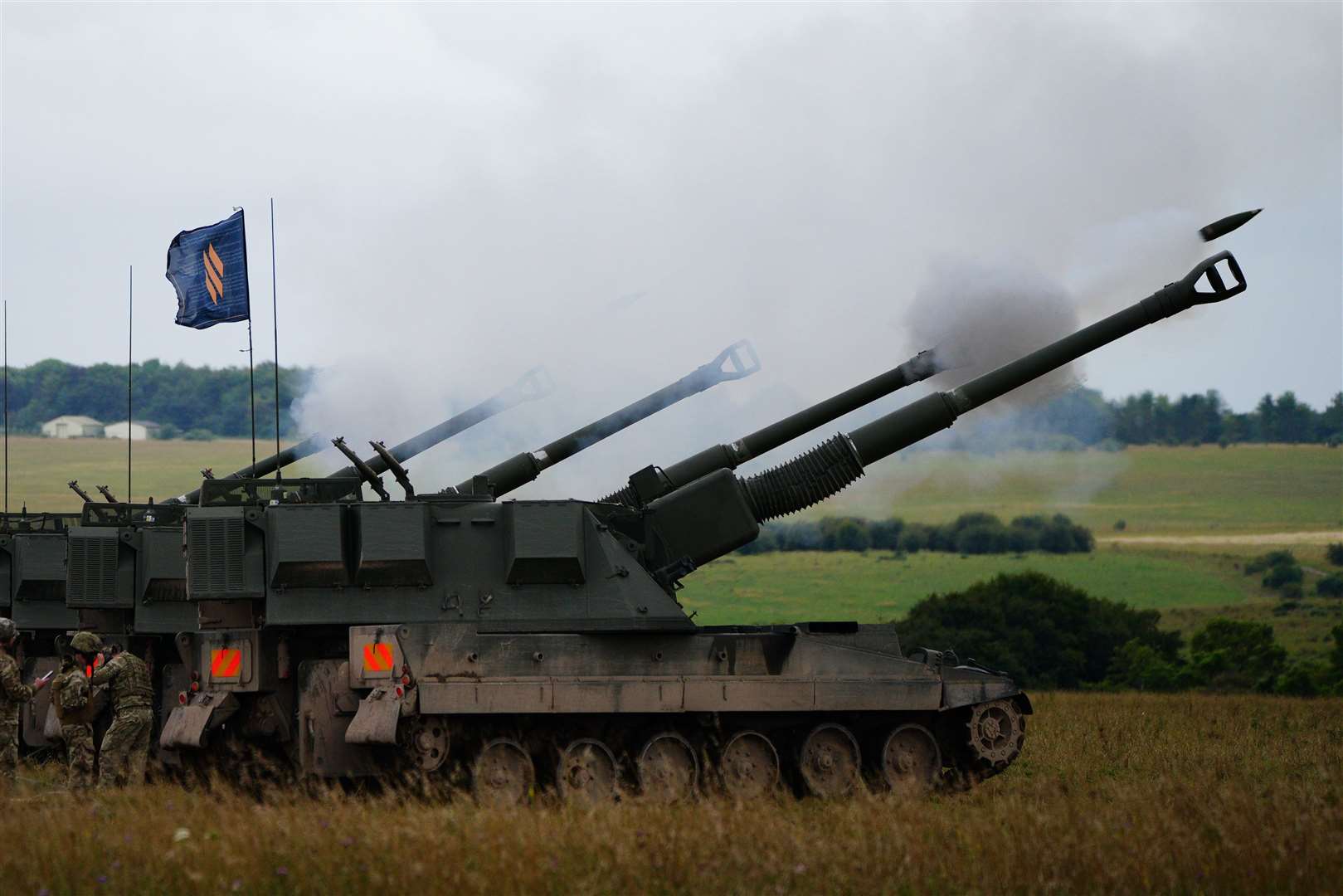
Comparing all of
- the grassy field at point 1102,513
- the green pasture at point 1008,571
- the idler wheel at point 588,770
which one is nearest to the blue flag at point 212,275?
the idler wheel at point 588,770

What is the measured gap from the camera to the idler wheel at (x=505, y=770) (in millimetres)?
15281

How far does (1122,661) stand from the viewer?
3819cm

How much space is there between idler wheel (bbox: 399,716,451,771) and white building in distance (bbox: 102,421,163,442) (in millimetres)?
45759

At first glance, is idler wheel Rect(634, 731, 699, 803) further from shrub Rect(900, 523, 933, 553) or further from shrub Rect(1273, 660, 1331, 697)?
shrub Rect(900, 523, 933, 553)

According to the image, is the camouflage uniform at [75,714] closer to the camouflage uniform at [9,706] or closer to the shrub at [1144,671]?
the camouflage uniform at [9,706]

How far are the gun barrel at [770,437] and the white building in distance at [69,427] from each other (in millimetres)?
50502

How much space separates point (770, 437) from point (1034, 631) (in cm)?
2229

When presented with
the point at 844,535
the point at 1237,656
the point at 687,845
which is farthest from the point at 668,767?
the point at 844,535

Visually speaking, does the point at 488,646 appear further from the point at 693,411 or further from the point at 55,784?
the point at 693,411

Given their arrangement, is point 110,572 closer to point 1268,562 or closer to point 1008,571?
point 1008,571

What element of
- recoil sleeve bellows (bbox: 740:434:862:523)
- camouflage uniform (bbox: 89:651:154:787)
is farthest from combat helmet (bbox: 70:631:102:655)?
recoil sleeve bellows (bbox: 740:434:862:523)

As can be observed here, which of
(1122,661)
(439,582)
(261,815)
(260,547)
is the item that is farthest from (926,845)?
(1122,661)

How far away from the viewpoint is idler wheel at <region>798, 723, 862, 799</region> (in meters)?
15.7

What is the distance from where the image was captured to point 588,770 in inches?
605
